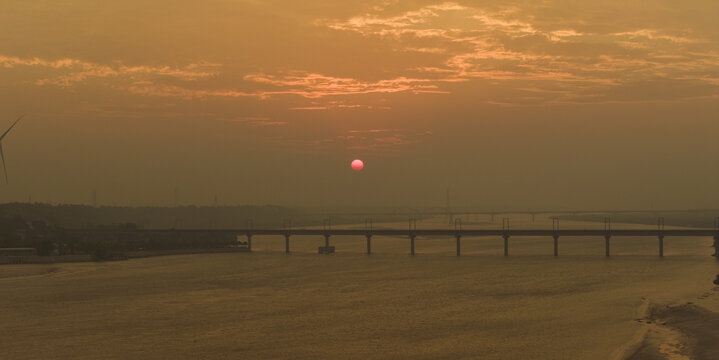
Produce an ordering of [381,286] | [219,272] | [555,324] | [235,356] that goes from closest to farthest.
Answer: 1. [235,356]
2. [555,324]
3. [381,286]
4. [219,272]

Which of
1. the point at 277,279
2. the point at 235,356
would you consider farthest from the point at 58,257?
the point at 235,356

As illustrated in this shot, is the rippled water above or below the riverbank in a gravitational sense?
below

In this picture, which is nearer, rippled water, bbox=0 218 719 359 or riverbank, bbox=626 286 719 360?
riverbank, bbox=626 286 719 360

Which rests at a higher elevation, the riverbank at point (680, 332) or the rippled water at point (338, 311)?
the riverbank at point (680, 332)

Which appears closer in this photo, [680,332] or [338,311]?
[680,332]

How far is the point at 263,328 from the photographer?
164ft

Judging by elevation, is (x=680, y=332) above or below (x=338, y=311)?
above

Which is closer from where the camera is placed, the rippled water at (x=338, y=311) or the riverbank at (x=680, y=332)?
the riverbank at (x=680, y=332)

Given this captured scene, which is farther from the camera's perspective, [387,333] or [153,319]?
[153,319]

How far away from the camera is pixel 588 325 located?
50094mm

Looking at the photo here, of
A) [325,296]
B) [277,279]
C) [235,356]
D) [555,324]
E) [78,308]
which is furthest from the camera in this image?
[277,279]

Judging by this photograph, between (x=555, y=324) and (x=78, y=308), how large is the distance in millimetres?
37882

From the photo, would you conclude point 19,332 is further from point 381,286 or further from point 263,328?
point 381,286

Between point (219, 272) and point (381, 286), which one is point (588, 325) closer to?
point (381, 286)
